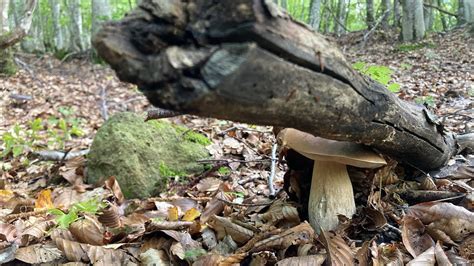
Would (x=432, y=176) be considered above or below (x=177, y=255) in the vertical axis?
above

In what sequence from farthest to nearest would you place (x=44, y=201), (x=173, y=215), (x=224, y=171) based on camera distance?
1. (x=224, y=171)
2. (x=44, y=201)
3. (x=173, y=215)

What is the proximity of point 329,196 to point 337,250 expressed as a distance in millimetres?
326

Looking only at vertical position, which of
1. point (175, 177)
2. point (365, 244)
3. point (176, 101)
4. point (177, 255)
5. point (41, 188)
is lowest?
point (41, 188)

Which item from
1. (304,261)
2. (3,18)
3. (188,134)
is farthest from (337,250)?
(3,18)

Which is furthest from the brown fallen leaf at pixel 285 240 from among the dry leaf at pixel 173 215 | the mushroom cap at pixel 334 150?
the dry leaf at pixel 173 215

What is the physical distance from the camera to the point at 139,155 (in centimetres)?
389

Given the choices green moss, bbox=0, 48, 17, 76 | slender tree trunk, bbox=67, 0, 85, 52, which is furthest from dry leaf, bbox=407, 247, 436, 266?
slender tree trunk, bbox=67, 0, 85, 52

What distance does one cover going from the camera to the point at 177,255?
2.21m

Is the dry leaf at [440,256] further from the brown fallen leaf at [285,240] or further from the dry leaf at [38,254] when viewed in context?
the dry leaf at [38,254]

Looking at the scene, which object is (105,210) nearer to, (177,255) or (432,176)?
(177,255)

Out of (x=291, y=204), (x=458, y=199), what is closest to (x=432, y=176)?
(x=458, y=199)

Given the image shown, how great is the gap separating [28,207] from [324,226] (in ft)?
7.42

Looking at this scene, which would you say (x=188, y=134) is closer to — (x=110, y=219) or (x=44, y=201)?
(x=44, y=201)

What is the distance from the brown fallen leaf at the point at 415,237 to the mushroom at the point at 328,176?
0.28 meters
